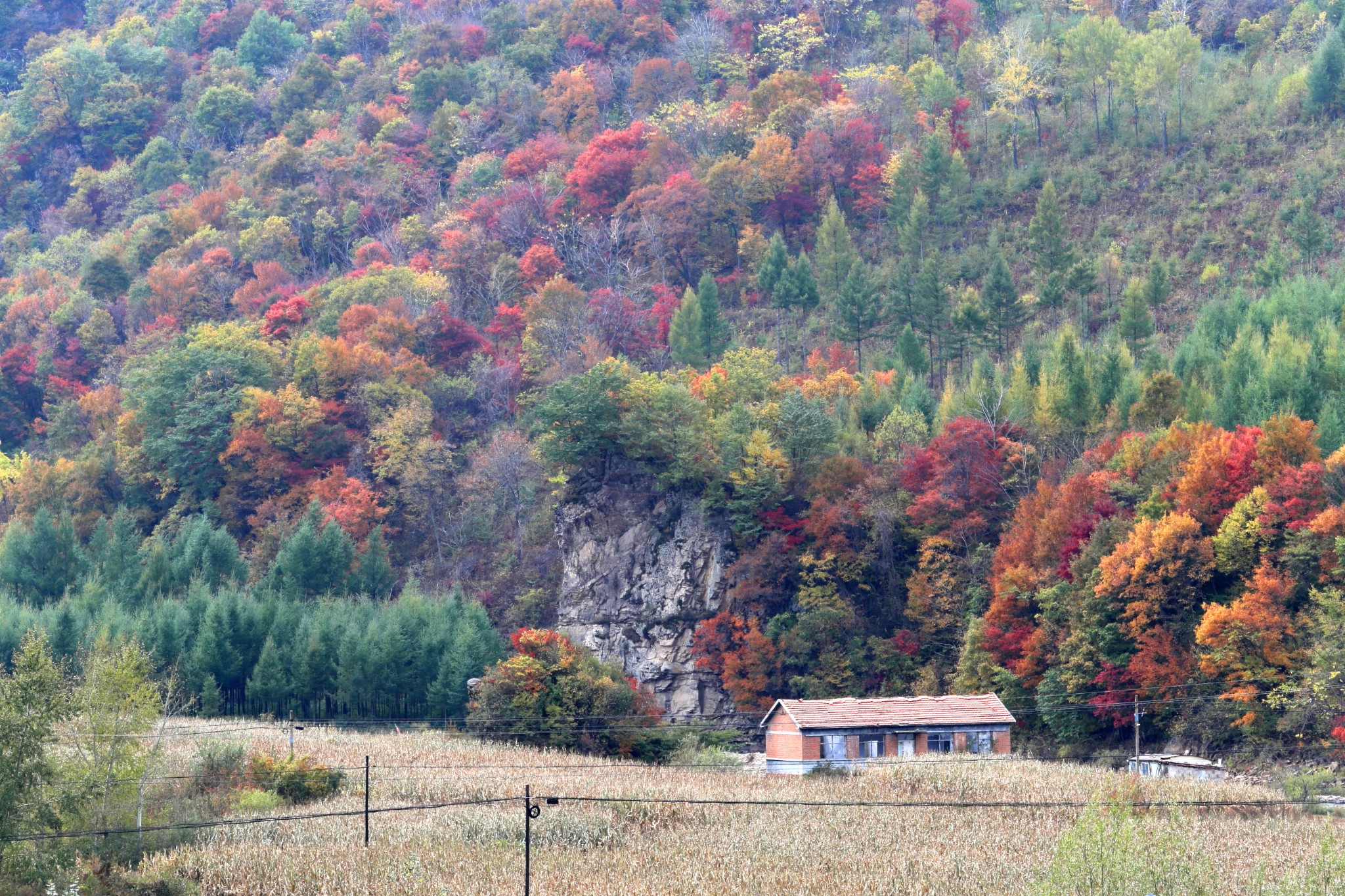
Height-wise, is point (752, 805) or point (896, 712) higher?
point (896, 712)

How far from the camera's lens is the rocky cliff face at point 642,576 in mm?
70562

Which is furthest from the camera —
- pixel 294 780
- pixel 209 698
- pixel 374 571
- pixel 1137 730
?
pixel 374 571

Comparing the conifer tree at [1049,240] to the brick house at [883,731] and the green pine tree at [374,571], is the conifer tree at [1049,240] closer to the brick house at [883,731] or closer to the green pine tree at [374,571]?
the brick house at [883,731]

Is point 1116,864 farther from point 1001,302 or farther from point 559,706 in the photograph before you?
point 1001,302

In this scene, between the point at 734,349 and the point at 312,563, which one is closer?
the point at 312,563

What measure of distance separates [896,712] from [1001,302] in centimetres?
2774

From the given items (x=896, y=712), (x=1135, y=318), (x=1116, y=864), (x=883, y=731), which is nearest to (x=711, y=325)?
(x=1135, y=318)

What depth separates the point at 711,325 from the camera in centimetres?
8319

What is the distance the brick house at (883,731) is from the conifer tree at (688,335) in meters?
29.8

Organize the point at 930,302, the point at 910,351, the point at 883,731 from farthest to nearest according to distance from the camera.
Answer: the point at 930,302
the point at 910,351
the point at 883,731

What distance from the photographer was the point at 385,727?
211ft

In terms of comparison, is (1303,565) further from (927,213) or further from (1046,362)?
(927,213)

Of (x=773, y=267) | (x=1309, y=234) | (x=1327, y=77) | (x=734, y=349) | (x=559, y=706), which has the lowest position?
(x=559, y=706)

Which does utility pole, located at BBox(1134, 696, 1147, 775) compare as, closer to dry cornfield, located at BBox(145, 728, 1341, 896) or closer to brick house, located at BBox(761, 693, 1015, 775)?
dry cornfield, located at BBox(145, 728, 1341, 896)
